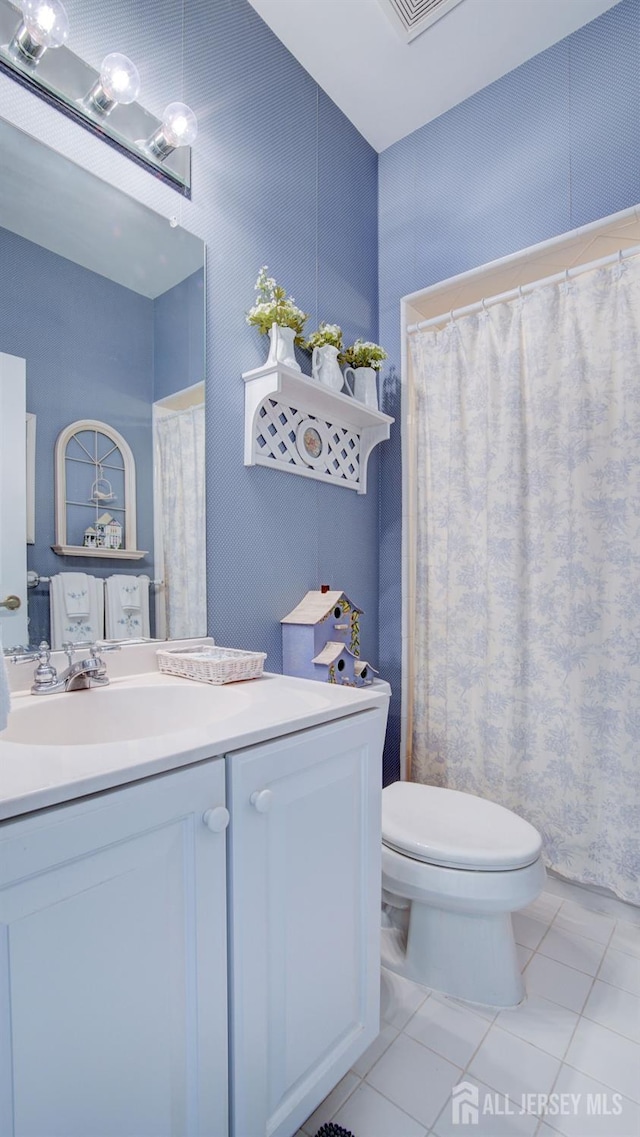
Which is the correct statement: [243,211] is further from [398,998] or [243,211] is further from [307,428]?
[398,998]

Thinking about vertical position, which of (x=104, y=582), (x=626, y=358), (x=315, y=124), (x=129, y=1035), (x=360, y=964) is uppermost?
(x=315, y=124)

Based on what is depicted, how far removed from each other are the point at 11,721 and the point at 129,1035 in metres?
0.49

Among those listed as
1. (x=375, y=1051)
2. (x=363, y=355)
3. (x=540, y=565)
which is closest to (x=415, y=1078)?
(x=375, y=1051)

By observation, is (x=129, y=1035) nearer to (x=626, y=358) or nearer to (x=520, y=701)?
(x=520, y=701)

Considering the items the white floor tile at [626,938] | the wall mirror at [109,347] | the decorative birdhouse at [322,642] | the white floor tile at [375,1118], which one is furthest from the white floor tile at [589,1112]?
the wall mirror at [109,347]

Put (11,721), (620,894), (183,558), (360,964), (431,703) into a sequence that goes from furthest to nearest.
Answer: (431,703) → (620,894) → (183,558) → (360,964) → (11,721)

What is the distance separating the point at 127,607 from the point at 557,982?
1.48 metres

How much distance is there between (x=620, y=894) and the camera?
1.58 meters

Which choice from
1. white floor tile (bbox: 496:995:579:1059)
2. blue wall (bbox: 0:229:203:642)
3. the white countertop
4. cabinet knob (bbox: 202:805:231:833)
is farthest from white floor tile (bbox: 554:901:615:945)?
blue wall (bbox: 0:229:203:642)

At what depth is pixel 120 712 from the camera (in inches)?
41.6

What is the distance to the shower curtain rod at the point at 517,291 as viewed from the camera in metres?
1.61

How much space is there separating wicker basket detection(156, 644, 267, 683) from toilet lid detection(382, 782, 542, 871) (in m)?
0.58

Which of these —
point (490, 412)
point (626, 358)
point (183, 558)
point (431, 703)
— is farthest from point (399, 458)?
point (183, 558)

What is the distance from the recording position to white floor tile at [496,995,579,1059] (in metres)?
1.18
